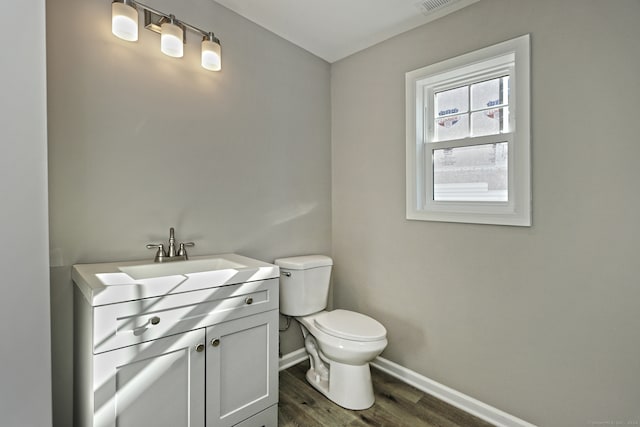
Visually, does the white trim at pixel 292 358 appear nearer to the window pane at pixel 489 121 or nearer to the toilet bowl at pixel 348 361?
the toilet bowl at pixel 348 361

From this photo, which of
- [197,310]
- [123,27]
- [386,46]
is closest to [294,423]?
[197,310]

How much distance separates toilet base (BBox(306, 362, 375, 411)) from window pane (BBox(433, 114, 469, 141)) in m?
1.55

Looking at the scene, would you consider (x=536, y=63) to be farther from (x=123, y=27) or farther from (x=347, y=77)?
(x=123, y=27)

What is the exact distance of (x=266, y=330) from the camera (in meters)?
1.56

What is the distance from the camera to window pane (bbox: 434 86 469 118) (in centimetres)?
192

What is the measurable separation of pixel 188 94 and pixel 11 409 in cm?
157

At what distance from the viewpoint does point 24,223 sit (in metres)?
1.02

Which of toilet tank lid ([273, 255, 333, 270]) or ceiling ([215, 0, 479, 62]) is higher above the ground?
ceiling ([215, 0, 479, 62])

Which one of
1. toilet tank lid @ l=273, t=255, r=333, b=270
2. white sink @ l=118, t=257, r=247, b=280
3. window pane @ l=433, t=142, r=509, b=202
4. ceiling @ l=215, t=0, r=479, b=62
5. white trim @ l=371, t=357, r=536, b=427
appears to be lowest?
white trim @ l=371, t=357, r=536, b=427

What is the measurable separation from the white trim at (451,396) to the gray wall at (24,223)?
75.1 inches

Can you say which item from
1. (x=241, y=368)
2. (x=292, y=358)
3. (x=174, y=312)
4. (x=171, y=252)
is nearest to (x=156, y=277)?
(x=174, y=312)

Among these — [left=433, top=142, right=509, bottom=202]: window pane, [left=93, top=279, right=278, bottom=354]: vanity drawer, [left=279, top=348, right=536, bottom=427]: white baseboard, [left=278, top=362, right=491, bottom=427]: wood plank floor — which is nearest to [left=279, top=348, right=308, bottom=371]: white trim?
[left=279, top=348, right=536, bottom=427]: white baseboard

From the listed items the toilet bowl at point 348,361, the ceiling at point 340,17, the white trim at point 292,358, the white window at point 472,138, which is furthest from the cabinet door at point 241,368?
the ceiling at point 340,17

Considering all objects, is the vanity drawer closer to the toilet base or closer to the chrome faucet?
the chrome faucet
